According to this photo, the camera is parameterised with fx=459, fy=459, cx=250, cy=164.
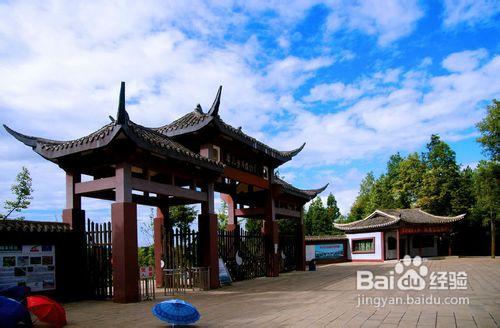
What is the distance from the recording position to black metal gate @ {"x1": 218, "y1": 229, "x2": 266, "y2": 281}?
15672 mm

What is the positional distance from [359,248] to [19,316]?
28.8 m

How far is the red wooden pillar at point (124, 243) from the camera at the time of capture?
10.3 metres

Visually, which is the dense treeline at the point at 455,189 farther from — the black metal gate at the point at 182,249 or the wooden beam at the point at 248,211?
the black metal gate at the point at 182,249

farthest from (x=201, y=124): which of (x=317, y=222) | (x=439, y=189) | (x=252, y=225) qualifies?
(x=439, y=189)

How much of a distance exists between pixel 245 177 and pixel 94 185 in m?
6.30

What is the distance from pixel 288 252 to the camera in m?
22.0

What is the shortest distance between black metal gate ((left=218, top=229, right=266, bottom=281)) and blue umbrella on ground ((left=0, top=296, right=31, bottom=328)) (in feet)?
30.2

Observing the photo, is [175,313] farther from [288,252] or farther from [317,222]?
[317,222]

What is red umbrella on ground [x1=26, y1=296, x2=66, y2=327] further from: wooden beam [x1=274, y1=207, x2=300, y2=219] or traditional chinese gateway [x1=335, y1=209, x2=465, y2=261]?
traditional chinese gateway [x1=335, y1=209, x2=465, y2=261]

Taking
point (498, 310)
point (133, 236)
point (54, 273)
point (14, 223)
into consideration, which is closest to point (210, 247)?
point (133, 236)

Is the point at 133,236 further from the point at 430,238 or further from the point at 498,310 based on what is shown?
the point at 430,238

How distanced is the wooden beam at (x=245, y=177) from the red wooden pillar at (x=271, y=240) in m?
0.82

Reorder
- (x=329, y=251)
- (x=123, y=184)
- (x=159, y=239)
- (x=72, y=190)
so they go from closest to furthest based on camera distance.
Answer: (x=123, y=184) < (x=72, y=190) < (x=159, y=239) < (x=329, y=251)

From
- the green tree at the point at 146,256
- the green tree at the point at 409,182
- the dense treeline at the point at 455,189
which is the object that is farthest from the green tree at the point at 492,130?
the green tree at the point at 146,256
